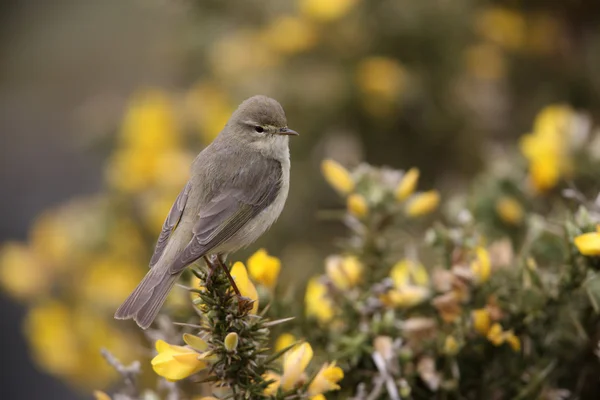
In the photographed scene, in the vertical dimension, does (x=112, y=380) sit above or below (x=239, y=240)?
below

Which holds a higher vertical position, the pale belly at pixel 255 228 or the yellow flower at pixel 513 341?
the pale belly at pixel 255 228

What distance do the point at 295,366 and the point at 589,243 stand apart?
0.86 meters

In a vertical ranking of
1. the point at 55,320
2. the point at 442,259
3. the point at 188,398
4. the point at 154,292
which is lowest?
the point at 55,320

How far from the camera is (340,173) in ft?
8.66

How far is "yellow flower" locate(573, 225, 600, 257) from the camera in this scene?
1.99 m

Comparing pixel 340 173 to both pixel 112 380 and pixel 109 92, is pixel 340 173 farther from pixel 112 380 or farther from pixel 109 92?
pixel 109 92

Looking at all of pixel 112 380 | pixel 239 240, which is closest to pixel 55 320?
pixel 112 380

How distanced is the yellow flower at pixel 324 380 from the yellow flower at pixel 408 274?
1.80ft

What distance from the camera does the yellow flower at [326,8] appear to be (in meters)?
4.27

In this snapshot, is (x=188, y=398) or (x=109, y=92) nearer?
(x=188, y=398)

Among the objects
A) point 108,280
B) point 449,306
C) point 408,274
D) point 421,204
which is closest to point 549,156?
point 421,204

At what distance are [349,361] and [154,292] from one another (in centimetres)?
65

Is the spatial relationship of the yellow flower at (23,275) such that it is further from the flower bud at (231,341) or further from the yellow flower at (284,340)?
the flower bud at (231,341)

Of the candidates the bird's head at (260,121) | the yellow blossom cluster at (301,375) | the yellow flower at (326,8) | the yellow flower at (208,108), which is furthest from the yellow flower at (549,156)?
the yellow flower at (208,108)
